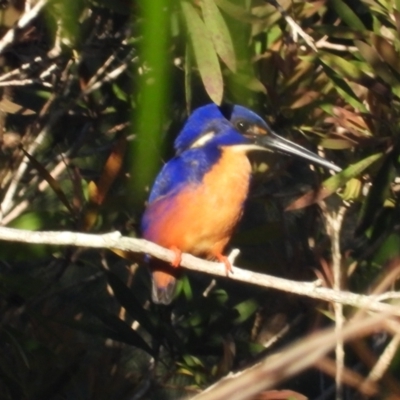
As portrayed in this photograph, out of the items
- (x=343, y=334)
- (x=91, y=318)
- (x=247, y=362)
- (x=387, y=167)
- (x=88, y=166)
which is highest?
(x=343, y=334)

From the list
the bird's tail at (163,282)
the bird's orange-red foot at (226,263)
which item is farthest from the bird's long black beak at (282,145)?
the bird's tail at (163,282)

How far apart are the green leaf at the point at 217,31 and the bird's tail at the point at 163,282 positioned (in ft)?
2.72

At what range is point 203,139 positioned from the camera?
9.12 ft

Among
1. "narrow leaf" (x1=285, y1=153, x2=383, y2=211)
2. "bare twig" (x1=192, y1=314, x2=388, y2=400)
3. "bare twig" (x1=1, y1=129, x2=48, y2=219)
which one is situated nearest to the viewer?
"bare twig" (x1=192, y1=314, x2=388, y2=400)

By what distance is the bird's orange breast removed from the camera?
259cm

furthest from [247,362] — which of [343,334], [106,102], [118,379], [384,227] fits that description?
[343,334]

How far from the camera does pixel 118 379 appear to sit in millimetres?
2756

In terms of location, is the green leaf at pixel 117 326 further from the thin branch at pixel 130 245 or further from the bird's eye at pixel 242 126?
the thin branch at pixel 130 245

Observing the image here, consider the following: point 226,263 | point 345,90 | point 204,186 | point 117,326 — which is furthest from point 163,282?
point 345,90

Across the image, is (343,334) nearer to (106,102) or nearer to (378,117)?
(378,117)

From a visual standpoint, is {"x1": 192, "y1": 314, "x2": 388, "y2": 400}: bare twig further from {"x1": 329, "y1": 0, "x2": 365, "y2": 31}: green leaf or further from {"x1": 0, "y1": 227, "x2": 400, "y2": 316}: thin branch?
{"x1": 329, "y1": 0, "x2": 365, "y2": 31}: green leaf

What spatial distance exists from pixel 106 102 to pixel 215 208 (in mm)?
629

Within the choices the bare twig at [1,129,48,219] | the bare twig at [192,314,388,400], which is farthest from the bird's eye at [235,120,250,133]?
the bare twig at [192,314,388,400]

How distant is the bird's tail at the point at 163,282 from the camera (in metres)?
2.64
